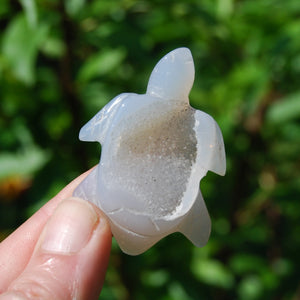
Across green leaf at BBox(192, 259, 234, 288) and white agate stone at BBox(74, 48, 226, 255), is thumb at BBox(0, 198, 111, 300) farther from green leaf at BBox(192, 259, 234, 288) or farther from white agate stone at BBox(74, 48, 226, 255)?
green leaf at BBox(192, 259, 234, 288)

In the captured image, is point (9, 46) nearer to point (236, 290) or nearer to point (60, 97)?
point (60, 97)

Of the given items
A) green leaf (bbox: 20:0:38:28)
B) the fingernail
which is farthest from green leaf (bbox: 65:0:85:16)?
the fingernail

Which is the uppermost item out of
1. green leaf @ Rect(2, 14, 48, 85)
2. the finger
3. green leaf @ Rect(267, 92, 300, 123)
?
green leaf @ Rect(2, 14, 48, 85)

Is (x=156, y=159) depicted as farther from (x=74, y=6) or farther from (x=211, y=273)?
(x=211, y=273)

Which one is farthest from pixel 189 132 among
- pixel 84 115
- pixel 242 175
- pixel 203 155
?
pixel 242 175

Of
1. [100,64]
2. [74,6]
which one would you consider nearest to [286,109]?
[100,64]

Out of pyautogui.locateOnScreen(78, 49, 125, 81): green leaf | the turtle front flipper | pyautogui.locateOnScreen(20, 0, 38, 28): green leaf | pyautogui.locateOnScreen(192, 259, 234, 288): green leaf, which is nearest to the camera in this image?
the turtle front flipper
